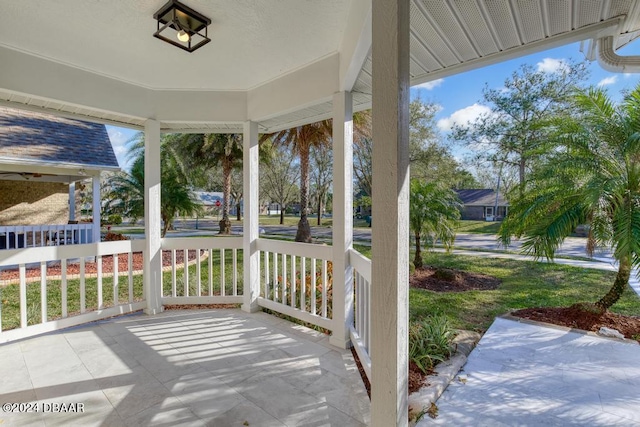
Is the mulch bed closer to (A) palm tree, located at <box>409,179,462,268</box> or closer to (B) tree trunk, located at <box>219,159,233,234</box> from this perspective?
(A) palm tree, located at <box>409,179,462,268</box>

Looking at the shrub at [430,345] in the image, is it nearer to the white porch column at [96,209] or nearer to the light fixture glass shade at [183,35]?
the light fixture glass shade at [183,35]

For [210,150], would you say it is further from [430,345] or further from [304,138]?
[430,345]

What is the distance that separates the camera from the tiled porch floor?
6.61 feet

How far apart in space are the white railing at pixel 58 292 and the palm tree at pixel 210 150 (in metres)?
5.53

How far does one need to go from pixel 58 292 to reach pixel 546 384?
283 inches

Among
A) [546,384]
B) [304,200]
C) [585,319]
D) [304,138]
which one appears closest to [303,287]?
[546,384]

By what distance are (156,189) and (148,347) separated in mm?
1990

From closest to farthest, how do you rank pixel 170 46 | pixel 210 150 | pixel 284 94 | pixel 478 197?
pixel 170 46
pixel 284 94
pixel 210 150
pixel 478 197

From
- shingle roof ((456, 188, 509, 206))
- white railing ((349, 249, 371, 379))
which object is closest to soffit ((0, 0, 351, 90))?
white railing ((349, 249, 371, 379))

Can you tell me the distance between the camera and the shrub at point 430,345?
261 cm

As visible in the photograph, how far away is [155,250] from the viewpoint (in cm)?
403

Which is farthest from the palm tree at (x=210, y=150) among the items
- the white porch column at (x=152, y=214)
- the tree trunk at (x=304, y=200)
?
the white porch column at (x=152, y=214)

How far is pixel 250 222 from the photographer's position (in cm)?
410

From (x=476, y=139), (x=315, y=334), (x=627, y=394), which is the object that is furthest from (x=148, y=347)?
(x=476, y=139)
